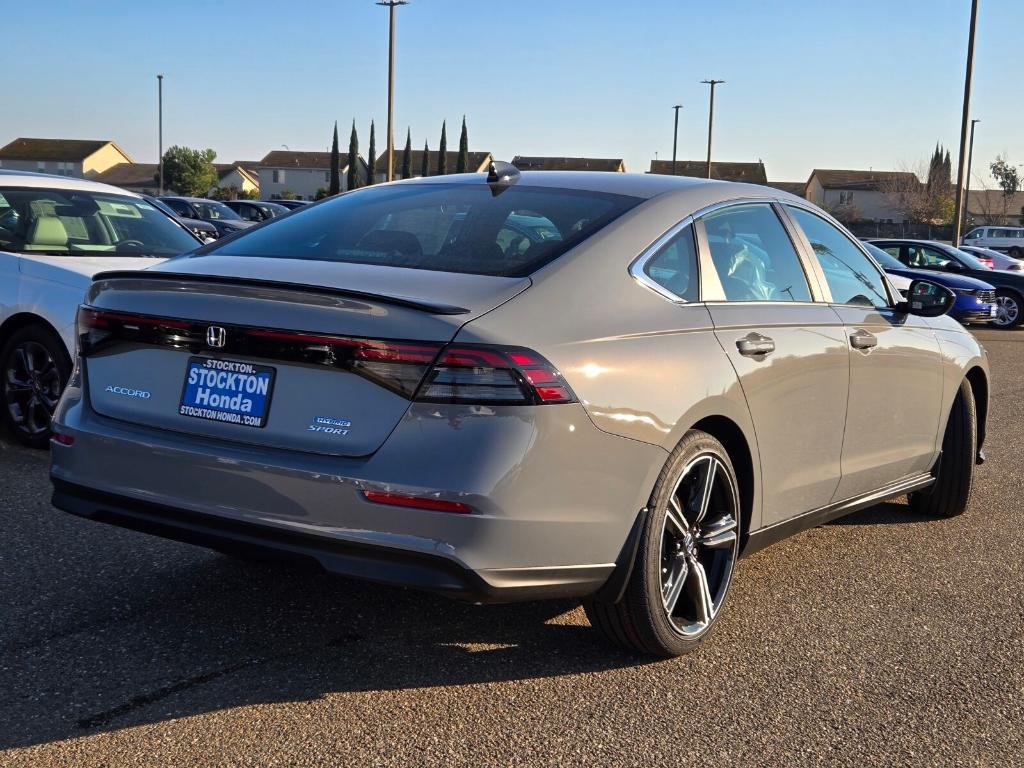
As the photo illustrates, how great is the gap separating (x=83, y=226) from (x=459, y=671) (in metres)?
5.27

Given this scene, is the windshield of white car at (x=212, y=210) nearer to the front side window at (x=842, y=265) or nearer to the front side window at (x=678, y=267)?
the front side window at (x=842, y=265)

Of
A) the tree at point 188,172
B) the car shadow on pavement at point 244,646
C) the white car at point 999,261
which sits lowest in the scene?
the car shadow on pavement at point 244,646

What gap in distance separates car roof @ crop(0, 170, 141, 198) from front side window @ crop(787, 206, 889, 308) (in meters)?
5.10

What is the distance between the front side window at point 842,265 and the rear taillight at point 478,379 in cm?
216

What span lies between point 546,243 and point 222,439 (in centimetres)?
119

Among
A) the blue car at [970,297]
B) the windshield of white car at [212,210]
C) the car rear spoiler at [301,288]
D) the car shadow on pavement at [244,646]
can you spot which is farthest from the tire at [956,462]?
the windshield of white car at [212,210]

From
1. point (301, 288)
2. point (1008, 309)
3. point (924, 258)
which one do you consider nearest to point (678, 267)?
point (301, 288)

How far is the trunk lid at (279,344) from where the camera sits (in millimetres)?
3230

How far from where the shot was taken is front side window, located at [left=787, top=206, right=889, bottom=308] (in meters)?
4.95

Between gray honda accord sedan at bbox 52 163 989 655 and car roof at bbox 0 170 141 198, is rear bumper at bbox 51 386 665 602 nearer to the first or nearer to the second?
gray honda accord sedan at bbox 52 163 989 655

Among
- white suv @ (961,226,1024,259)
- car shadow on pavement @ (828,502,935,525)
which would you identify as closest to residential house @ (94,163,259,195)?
white suv @ (961,226,1024,259)

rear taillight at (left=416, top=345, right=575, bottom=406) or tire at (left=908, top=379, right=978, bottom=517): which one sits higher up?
rear taillight at (left=416, top=345, right=575, bottom=406)

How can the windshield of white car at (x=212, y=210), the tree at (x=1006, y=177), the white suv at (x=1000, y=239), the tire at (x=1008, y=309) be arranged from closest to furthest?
the tire at (x=1008, y=309) → the windshield of white car at (x=212, y=210) → the white suv at (x=1000, y=239) → the tree at (x=1006, y=177)

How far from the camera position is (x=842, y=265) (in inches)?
203
